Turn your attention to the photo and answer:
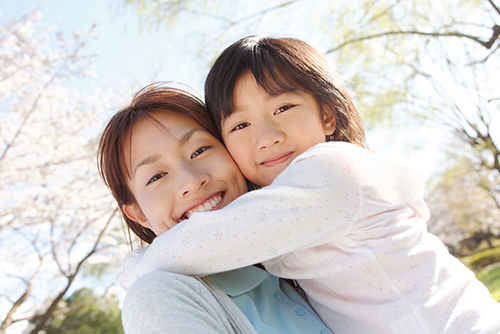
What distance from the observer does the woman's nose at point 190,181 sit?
1.54 meters

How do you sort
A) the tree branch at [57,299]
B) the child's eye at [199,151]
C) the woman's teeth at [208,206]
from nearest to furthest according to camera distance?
1. the woman's teeth at [208,206]
2. the child's eye at [199,151]
3. the tree branch at [57,299]

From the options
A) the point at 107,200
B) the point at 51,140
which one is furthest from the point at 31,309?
the point at 51,140

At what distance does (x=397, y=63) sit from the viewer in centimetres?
647

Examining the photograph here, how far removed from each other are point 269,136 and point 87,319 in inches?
455

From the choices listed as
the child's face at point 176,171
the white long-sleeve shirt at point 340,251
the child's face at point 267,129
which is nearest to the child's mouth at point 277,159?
the child's face at point 267,129

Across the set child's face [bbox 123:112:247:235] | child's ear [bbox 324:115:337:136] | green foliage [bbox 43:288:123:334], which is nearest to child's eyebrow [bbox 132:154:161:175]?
child's face [bbox 123:112:247:235]

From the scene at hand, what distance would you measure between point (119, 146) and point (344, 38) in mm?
4797

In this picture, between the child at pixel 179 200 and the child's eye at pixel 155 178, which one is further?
the child's eye at pixel 155 178

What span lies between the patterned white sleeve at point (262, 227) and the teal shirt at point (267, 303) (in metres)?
0.15

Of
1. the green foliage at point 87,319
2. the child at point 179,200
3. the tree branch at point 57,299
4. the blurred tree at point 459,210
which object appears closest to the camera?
the child at point 179,200

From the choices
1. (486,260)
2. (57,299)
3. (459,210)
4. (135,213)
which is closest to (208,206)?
(135,213)

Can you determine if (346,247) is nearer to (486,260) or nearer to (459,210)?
(486,260)

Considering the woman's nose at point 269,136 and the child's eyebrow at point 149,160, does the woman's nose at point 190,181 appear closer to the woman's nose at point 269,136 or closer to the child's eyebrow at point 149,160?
the child's eyebrow at point 149,160

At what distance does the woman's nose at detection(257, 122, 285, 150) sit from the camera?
1.64 metres
